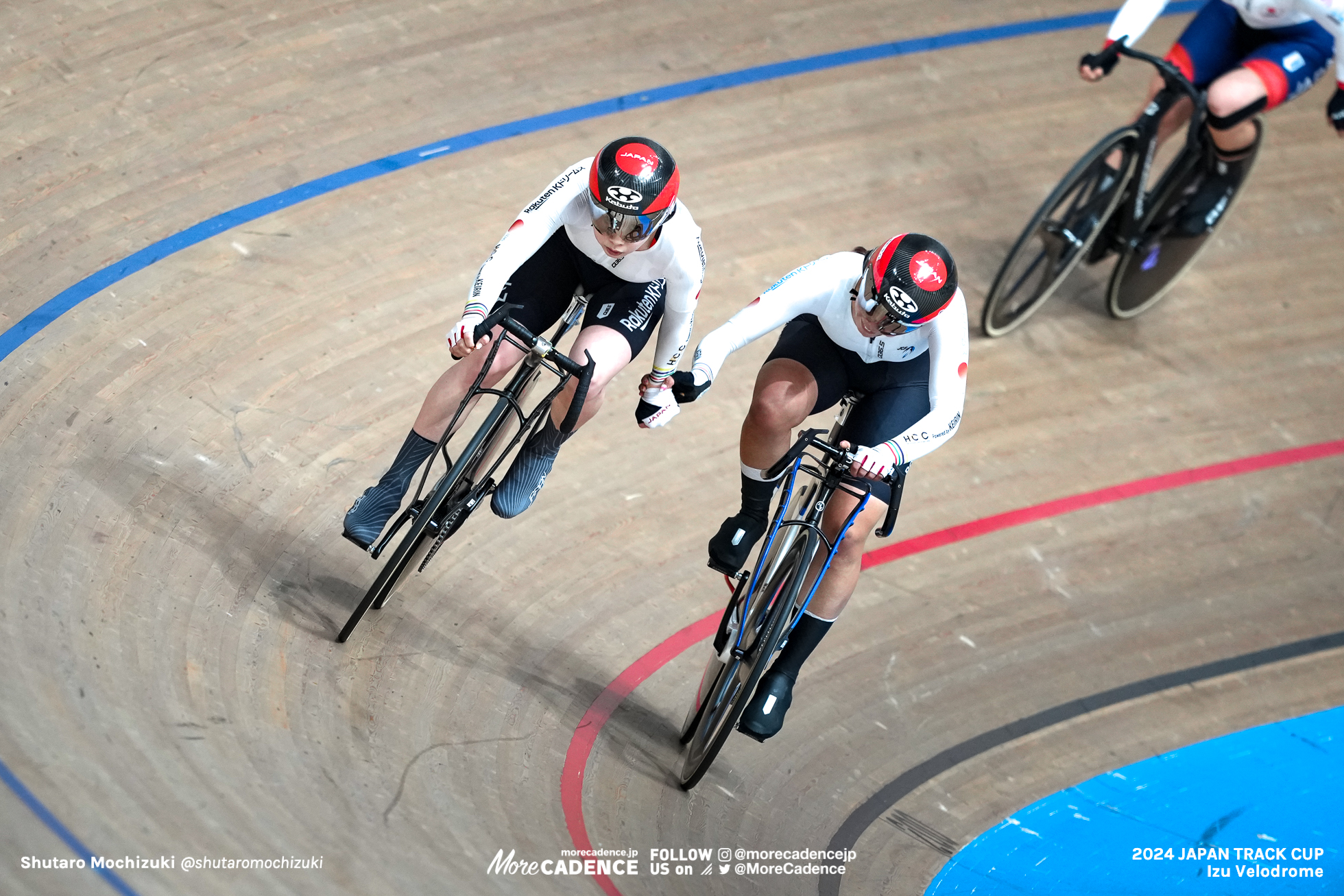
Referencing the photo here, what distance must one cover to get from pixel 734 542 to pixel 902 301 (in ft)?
2.94

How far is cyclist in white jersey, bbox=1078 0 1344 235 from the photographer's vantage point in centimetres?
511

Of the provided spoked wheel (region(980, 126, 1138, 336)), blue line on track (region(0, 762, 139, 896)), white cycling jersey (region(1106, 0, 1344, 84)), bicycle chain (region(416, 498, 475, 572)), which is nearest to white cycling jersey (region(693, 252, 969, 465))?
bicycle chain (region(416, 498, 475, 572))

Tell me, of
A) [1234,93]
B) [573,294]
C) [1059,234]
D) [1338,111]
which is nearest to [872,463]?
[573,294]

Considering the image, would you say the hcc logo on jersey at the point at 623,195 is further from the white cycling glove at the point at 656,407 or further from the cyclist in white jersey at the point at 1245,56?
the cyclist in white jersey at the point at 1245,56

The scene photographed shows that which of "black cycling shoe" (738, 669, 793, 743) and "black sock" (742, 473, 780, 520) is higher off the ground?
"black sock" (742, 473, 780, 520)

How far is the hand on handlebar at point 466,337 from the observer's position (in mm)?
3262

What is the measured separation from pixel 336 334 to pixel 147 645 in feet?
5.38

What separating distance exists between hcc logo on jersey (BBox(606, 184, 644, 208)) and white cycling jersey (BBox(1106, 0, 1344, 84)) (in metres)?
2.69

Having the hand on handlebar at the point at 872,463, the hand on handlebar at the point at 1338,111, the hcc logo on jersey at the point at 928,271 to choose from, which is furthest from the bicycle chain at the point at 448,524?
the hand on handlebar at the point at 1338,111

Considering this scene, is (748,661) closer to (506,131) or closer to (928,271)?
(928,271)

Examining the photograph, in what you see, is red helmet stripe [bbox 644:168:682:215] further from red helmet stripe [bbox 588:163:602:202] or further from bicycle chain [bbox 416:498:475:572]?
bicycle chain [bbox 416:498:475:572]

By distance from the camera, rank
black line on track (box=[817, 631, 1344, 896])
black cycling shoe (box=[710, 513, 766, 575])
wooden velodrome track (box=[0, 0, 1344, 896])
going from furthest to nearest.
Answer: black line on track (box=[817, 631, 1344, 896]) → black cycling shoe (box=[710, 513, 766, 575]) → wooden velodrome track (box=[0, 0, 1344, 896])

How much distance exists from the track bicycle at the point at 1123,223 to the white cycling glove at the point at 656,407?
2.55 metres

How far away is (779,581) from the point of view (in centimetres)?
349
